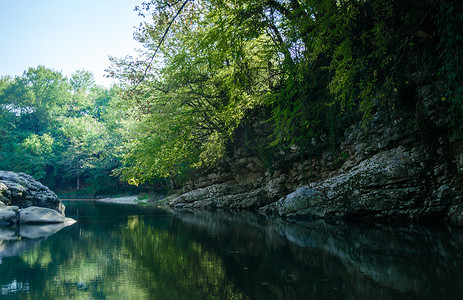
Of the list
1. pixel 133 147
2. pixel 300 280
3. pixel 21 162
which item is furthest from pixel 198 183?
pixel 21 162

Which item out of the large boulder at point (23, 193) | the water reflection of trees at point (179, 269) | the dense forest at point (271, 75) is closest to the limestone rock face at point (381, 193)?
the dense forest at point (271, 75)

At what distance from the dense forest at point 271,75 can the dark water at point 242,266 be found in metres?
2.46

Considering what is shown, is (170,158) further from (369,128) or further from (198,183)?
(369,128)

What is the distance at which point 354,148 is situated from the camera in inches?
491

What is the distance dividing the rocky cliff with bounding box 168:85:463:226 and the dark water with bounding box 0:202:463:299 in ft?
5.11

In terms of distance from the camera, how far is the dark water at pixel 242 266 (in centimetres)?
359

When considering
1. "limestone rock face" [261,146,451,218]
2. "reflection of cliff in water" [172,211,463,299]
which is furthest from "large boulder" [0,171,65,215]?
"limestone rock face" [261,146,451,218]

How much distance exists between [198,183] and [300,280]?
1832 cm

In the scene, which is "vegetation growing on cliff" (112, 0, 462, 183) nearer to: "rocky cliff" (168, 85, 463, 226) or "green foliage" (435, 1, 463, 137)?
"green foliage" (435, 1, 463, 137)

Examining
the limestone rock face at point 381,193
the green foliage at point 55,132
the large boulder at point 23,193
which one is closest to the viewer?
the limestone rock face at point 381,193

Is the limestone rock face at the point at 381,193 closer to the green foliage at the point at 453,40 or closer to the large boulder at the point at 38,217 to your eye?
the green foliage at the point at 453,40

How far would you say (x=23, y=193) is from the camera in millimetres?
13516

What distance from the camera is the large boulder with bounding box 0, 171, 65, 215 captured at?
12.8 meters

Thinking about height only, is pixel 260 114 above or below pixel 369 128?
above
